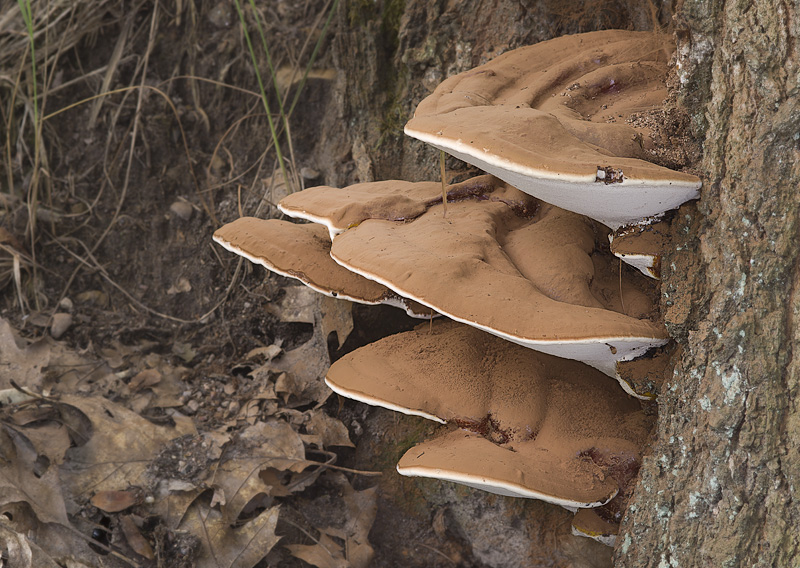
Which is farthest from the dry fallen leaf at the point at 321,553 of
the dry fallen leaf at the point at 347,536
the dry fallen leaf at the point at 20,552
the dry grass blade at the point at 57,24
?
the dry grass blade at the point at 57,24

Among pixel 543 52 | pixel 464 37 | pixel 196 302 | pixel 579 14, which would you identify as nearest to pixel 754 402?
pixel 543 52

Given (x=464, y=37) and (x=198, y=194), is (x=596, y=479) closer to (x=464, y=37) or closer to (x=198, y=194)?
(x=464, y=37)

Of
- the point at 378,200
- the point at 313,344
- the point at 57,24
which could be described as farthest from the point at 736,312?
the point at 57,24

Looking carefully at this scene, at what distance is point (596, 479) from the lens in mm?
1843

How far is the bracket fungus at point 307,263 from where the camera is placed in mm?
2283

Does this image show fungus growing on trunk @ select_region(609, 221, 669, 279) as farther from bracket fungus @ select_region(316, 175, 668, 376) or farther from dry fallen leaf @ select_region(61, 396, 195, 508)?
dry fallen leaf @ select_region(61, 396, 195, 508)

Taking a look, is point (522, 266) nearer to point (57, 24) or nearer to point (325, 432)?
point (325, 432)

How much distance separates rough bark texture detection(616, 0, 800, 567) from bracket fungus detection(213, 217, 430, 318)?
87 cm

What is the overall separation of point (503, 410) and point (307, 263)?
0.83 meters

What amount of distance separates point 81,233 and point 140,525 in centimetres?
207

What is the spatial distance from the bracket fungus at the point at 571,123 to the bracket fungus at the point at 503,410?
0.54 m

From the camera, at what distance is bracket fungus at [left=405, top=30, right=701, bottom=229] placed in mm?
1539

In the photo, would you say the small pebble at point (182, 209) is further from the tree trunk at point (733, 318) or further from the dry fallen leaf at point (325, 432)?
the tree trunk at point (733, 318)

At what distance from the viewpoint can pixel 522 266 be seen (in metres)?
1.95
